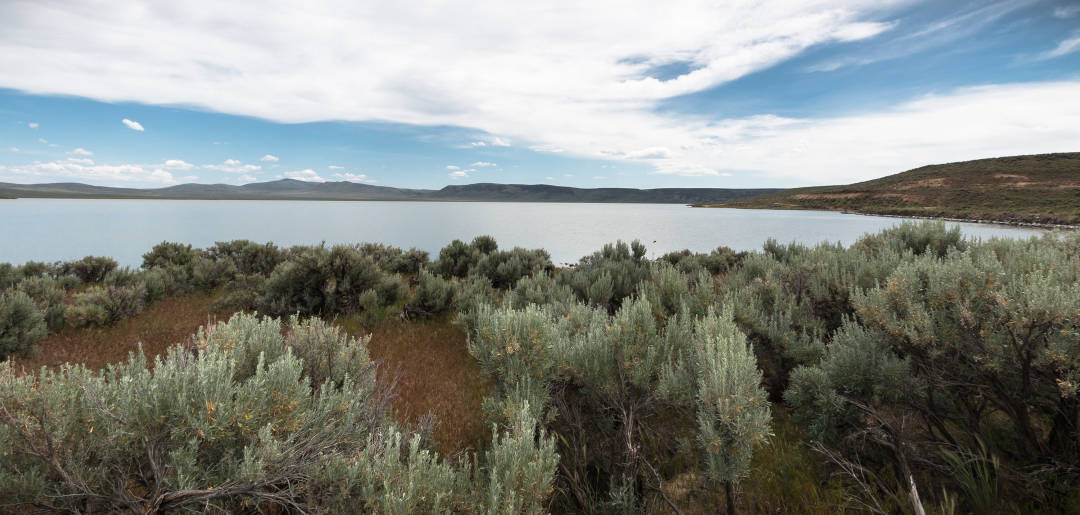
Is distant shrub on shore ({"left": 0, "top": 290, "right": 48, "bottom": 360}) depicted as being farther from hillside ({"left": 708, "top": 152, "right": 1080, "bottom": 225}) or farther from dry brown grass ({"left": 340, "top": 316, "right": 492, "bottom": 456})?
hillside ({"left": 708, "top": 152, "right": 1080, "bottom": 225})

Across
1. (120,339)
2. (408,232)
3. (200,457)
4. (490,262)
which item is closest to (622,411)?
(200,457)

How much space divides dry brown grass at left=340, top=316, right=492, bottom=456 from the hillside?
2616 inches

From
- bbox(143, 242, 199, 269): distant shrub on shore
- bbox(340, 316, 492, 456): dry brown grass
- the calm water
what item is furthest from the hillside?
bbox(143, 242, 199, 269): distant shrub on shore

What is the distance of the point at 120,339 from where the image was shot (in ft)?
23.5

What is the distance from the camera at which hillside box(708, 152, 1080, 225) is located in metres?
56.6

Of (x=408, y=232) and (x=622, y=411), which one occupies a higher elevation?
(x=622, y=411)

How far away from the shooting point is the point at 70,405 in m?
2.25

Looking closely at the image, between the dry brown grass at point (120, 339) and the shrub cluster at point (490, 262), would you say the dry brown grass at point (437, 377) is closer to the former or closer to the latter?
the dry brown grass at point (120, 339)

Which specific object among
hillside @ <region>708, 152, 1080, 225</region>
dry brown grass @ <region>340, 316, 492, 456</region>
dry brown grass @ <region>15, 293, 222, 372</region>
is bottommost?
dry brown grass @ <region>340, 316, 492, 456</region>

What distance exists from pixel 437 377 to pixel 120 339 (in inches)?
245

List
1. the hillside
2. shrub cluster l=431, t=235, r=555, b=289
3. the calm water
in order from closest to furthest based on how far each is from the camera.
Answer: shrub cluster l=431, t=235, r=555, b=289 < the calm water < the hillside

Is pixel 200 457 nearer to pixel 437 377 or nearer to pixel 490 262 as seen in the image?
pixel 437 377

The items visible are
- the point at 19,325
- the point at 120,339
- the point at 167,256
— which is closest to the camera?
the point at 19,325

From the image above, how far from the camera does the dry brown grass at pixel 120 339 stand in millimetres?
6238
